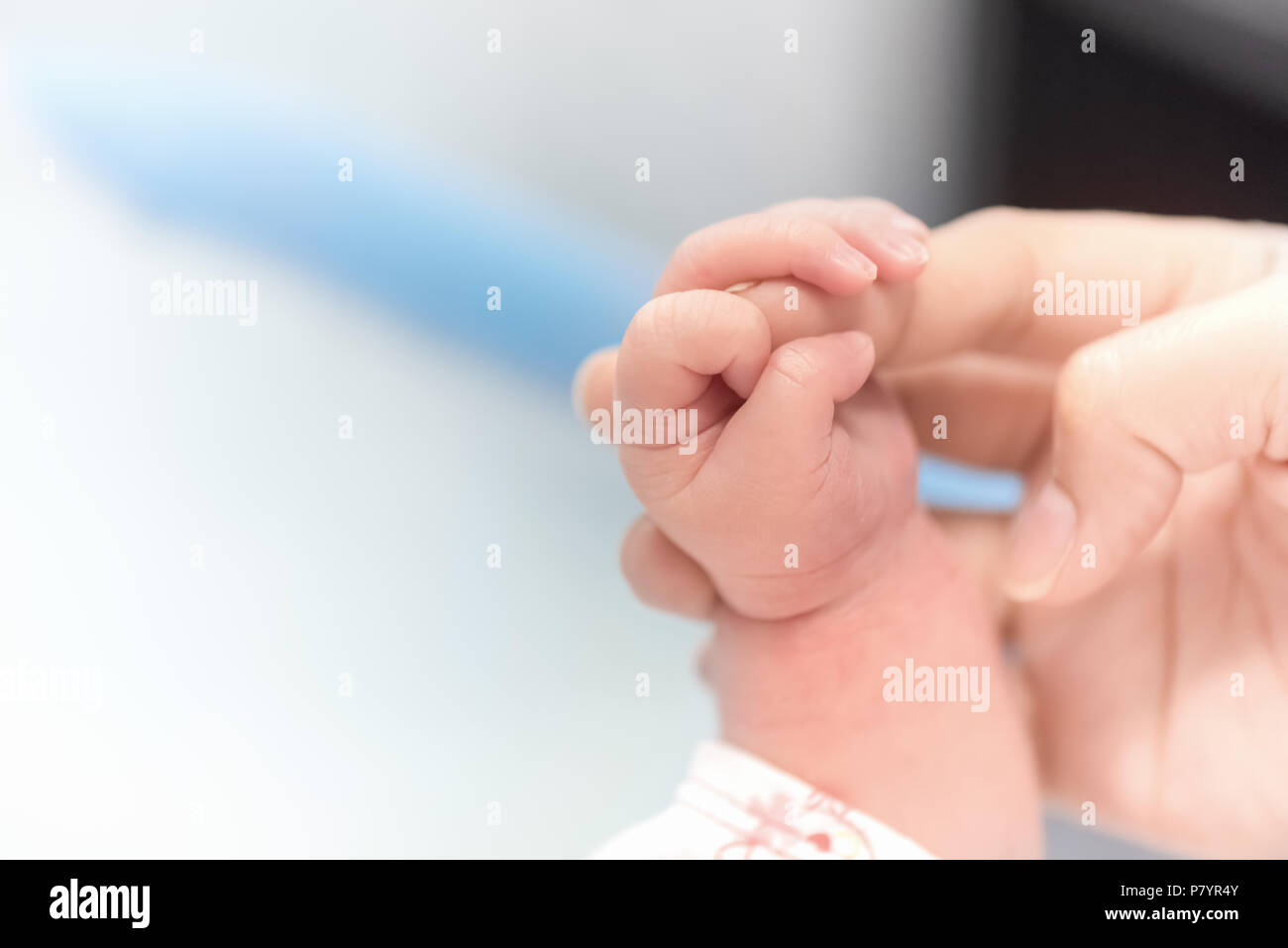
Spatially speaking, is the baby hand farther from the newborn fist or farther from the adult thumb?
the adult thumb

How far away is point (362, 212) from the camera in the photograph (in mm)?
856

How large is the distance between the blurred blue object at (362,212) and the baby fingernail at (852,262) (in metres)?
0.33

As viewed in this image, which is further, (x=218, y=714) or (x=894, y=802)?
(x=218, y=714)

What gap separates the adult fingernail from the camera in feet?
1.93

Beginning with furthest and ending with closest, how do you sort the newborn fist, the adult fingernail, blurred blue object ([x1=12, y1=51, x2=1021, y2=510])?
1. blurred blue object ([x1=12, y1=51, x2=1021, y2=510])
2. the adult fingernail
3. the newborn fist

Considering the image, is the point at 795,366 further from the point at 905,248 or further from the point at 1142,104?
the point at 1142,104

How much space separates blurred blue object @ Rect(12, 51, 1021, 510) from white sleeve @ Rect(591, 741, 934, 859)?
0.30 metres

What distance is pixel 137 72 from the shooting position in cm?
81

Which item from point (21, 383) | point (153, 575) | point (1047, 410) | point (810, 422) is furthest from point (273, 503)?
point (1047, 410)

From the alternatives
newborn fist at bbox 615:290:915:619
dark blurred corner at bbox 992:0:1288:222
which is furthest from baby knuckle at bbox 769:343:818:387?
dark blurred corner at bbox 992:0:1288:222

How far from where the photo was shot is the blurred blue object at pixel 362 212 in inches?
32.0

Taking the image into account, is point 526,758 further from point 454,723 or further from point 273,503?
point 273,503

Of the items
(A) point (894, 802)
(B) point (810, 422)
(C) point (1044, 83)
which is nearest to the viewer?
(B) point (810, 422)

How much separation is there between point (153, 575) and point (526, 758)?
325mm
